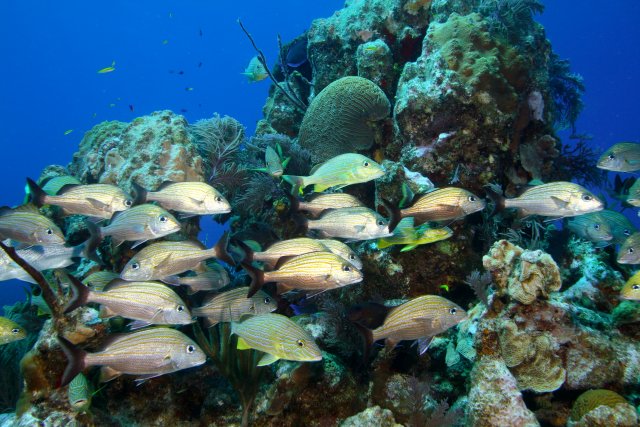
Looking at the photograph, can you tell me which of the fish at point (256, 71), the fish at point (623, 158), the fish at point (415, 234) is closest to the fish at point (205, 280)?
the fish at point (415, 234)

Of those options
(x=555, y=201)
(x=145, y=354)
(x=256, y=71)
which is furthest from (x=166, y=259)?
(x=256, y=71)

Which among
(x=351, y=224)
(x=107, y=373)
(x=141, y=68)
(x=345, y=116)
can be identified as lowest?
Result: (x=107, y=373)

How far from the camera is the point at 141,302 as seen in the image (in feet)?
10.7

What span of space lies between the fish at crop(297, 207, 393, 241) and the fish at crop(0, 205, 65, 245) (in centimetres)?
276

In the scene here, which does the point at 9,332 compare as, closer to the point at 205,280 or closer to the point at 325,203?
the point at 205,280

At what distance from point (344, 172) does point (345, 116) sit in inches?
104

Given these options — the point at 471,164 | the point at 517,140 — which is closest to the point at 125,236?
the point at 471,164

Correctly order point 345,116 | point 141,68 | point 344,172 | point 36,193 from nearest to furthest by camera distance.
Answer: point 36,193 < point 344,172 < point 345,116 < point 141,68

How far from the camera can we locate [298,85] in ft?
34.7

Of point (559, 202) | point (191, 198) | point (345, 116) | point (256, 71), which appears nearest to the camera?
point (559, 202)

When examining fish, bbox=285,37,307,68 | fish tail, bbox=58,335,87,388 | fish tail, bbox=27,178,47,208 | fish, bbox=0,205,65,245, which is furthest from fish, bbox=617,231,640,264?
fish, bbox=285,37,307,68

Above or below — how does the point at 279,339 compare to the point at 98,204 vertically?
below

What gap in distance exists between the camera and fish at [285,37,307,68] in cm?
1044

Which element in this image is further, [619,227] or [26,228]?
[619,227]
